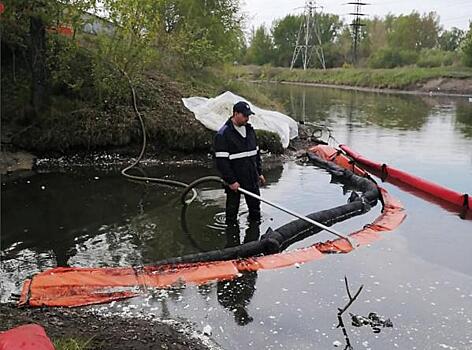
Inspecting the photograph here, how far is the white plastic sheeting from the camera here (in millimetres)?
10711

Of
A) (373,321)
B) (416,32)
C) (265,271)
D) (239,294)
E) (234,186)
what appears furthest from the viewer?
(416,32)

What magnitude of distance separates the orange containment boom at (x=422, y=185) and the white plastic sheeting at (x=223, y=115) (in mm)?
1719

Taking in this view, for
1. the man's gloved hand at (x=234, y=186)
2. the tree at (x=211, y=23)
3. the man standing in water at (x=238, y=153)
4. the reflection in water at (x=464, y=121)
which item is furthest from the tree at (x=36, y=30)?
the reflection in water at (x=464, y=121)

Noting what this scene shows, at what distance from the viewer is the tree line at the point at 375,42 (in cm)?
5125

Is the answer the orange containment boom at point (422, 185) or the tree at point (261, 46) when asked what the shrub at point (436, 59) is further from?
the orange containment boom at point (422, 185)

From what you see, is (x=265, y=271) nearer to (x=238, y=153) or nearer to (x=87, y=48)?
(x=238, y=153)

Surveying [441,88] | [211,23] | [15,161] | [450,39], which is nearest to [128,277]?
[15,161]

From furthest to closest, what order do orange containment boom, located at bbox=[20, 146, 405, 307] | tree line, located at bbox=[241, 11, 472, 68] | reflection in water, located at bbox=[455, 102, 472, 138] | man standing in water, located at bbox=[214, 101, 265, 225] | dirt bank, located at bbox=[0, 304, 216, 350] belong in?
1. tree line, located at bbox=[241, 11, 472, 68]
2. reflection in water, located at bbox=[455, 102, 472, 138]
3. man standing in water, located at bbox=[214, 101, 265, 225]
4. orange containment boom, located at bbox=[20, 146, 405, 307]
5. dirt bank, located at bbox=[0, 304, 216, 350]

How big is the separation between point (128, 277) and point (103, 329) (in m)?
1.01

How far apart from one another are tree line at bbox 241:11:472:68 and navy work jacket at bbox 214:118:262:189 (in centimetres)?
4034

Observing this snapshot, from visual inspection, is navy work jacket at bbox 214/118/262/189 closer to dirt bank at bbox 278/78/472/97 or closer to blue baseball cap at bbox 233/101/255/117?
blue baseball cap at bbox 233/101/255/117

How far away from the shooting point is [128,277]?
15.0ft

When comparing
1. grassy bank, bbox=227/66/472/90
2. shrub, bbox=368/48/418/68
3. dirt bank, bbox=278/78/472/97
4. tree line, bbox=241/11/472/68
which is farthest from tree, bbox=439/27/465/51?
dirt bank, bbox=278/78/472/97

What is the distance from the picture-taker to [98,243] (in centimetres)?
583
